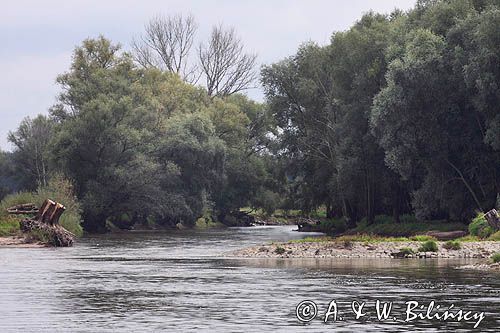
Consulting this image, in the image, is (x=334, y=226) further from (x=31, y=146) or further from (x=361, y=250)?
(x=31, y=146)

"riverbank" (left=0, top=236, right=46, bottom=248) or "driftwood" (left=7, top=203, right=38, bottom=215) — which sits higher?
"driftwood" (left=7, top=203, right=38, bottom=215)

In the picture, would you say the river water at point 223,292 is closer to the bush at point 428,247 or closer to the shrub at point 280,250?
the shrub at point 280,250

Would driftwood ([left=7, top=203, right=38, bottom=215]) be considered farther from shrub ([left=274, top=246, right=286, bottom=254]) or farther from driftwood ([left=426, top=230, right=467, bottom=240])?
driftwood ([left=426, top=230, right=467, bottom=240])

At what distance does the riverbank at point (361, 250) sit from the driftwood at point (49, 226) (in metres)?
15.9

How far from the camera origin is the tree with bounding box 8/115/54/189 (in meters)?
141

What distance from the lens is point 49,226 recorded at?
2822 inches

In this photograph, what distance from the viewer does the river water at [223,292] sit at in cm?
2842

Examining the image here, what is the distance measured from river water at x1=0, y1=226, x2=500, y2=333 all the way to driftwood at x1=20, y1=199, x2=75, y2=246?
14051mm

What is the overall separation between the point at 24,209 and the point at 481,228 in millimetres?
33811

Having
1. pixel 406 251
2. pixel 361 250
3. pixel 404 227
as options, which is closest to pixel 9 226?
pixel 361 250

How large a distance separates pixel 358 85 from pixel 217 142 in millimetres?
30538

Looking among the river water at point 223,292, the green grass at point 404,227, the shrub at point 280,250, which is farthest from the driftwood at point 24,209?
the green grass at point 404,227

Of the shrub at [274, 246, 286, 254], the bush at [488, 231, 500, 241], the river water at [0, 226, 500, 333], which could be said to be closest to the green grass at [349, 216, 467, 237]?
the bush at [488, 231, 500, 241]

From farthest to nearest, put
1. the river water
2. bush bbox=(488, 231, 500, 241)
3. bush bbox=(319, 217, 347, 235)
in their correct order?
bush bbox=(319, 217, 347, 235) < bush bbox=(488, 231, 500, 241) < the river water
